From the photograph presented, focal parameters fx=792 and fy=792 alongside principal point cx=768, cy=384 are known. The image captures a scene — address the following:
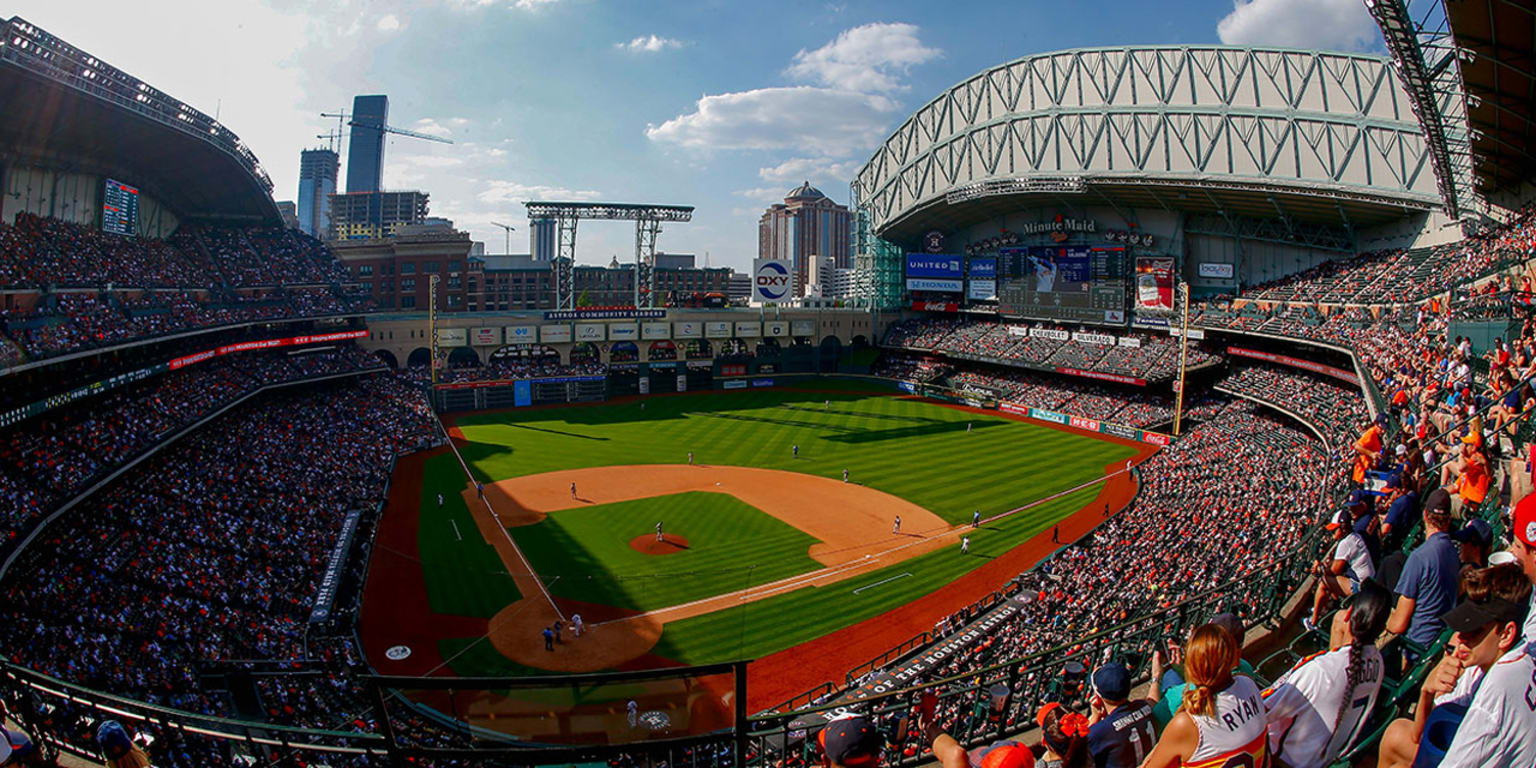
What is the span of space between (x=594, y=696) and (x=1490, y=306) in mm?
26986

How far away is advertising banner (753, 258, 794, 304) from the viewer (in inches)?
2825

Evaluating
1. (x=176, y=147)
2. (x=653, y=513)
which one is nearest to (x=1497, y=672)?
(x=653, y=513)

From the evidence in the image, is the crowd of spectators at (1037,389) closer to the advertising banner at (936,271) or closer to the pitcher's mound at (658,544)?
the advertising banner at (936,271)

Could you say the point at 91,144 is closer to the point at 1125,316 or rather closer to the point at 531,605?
the point at 531,605

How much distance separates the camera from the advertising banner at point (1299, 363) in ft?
126

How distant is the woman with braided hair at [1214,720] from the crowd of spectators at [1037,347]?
5289 cm

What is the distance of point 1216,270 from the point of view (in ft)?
190


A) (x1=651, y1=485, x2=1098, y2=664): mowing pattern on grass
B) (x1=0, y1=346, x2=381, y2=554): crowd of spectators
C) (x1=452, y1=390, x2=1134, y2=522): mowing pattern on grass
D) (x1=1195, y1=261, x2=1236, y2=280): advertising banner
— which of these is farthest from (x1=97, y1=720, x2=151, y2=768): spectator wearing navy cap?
(x1=1195, y1=261, x2=1236, y2=280): advertising banner

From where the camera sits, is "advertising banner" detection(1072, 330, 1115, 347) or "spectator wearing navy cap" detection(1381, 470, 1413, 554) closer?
"spectator wearing navy cap" detection(1381, 470, 1413, 554)

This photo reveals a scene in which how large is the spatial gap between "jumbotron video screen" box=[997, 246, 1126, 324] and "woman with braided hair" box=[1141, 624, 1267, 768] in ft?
196

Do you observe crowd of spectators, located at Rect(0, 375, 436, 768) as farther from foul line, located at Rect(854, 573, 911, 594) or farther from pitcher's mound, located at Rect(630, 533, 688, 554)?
foul line, located at Rect(854, 573, 911, 594)

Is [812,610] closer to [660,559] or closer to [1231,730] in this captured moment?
[660,559]

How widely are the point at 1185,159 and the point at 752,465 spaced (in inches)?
1446

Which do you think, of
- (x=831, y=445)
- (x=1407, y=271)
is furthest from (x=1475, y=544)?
(x=1407, y=271)
